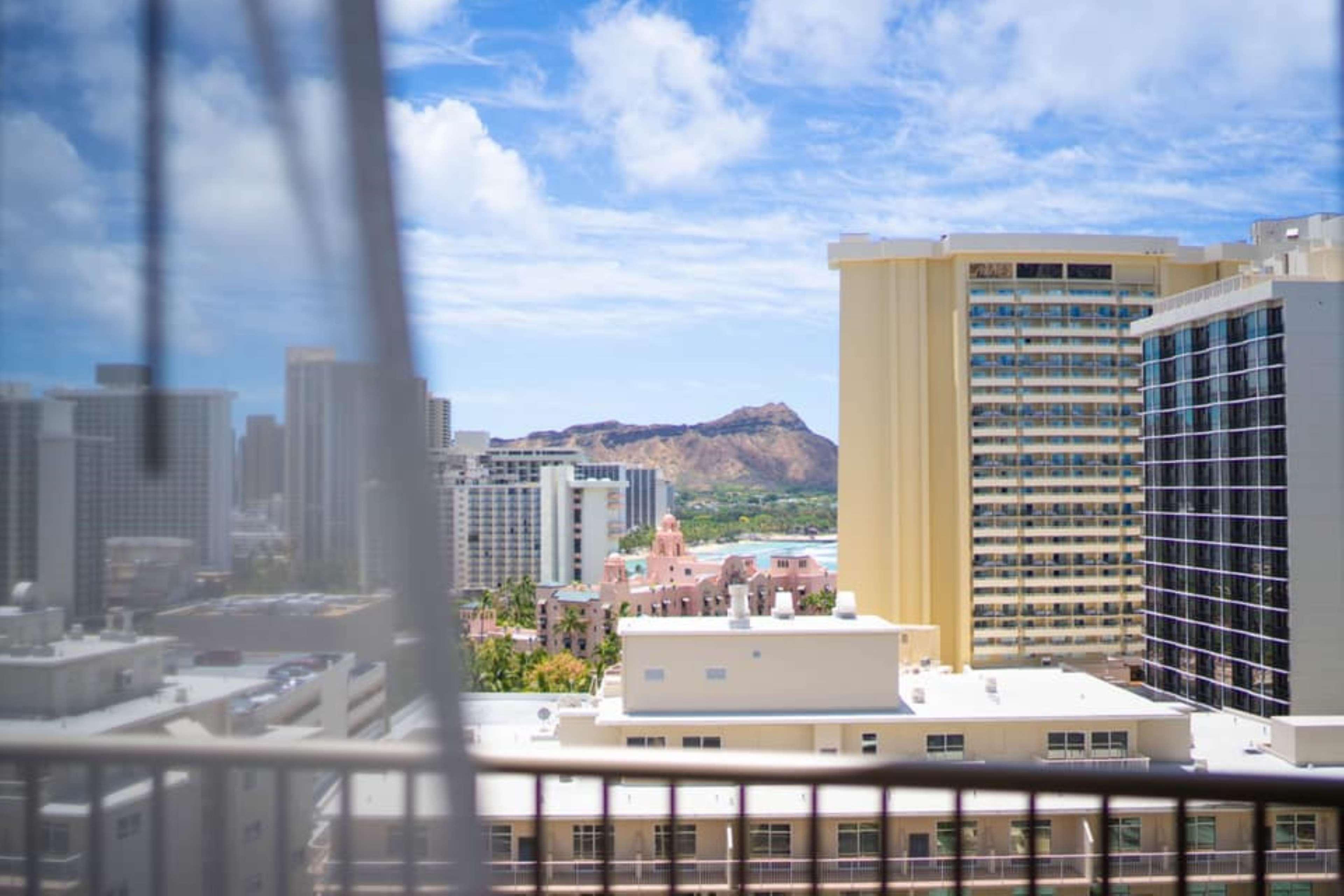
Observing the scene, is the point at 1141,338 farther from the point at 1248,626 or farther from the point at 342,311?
the point at 342,311

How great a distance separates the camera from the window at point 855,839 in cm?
571

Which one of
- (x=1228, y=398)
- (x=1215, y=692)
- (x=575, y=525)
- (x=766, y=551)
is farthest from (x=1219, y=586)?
(x=575, y=525)

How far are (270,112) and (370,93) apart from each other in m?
0.10

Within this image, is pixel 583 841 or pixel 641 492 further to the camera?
pixel 641 492

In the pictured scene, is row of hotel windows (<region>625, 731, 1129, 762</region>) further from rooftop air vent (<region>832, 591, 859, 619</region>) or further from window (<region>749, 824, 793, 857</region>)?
rooftop air vent (<region>832, 591, 859, 619</region>)

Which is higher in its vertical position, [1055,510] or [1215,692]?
[1055,510]

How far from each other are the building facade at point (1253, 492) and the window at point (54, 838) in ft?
38.4

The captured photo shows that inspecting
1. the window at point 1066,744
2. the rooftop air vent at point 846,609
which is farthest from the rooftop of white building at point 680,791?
the rooftop air vent at point 846,609

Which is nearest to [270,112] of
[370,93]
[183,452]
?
[370,93]

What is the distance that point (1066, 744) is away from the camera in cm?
812

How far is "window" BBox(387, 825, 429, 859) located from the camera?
959 millimetres

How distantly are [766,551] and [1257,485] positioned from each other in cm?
1308

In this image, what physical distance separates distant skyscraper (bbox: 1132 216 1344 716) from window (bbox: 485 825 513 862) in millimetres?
10649

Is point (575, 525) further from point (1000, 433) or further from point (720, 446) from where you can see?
point (1000, 433)
